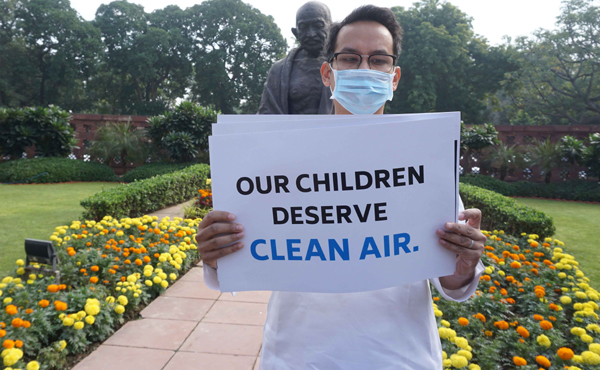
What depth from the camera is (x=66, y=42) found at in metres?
32.8

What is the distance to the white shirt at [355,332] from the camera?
101cm

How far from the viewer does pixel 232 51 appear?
122 ft

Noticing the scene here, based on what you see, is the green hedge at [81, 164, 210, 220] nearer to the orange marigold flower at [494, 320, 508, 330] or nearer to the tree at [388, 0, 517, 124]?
the orange marigold flower at [494, 320, 508, 330]

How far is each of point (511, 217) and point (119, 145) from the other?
13136mm

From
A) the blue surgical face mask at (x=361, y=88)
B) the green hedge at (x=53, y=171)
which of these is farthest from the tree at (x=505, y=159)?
the blue surgical face mask at (x=361, y=88)

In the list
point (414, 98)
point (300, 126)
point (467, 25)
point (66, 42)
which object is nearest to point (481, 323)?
point (300, 126)

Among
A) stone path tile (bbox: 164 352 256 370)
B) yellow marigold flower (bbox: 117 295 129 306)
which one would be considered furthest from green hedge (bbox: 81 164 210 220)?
stone path tile (bbox: 164 352 256 370)

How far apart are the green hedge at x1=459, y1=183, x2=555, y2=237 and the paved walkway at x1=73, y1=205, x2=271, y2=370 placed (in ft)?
14.0

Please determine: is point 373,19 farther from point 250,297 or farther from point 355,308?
point 250,297

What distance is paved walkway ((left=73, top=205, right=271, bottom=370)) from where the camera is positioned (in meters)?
2.80

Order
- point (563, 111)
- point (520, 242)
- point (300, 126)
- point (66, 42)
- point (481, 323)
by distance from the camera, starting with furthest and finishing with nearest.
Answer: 1. point (66, 42)
2. point (563, 111)
3. point (520, 242)
4. point (481, 323)
5. point (300, 126)

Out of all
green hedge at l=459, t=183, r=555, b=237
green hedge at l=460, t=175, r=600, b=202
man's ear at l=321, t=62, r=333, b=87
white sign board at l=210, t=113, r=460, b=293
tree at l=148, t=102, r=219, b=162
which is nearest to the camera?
white sign board at l=210, t=113, r=460, b=293

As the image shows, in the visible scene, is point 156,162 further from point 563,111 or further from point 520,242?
point 563,111

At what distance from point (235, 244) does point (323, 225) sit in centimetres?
24
